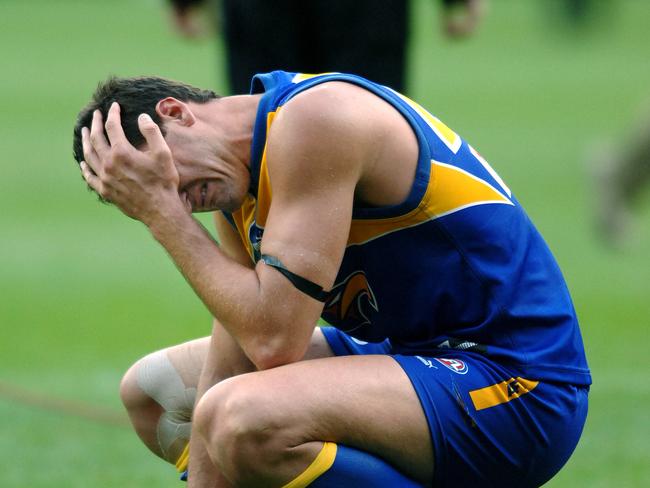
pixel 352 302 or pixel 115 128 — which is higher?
pixel 115 128

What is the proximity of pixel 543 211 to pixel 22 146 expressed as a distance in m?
6.70

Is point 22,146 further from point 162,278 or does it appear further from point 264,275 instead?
point 264,275

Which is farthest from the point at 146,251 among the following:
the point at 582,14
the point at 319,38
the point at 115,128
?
the point at 582,14

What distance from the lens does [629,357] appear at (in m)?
6.72

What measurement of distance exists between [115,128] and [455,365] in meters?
1.08

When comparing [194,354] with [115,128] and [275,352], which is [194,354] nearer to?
[275,352]

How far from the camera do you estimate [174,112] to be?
344cm

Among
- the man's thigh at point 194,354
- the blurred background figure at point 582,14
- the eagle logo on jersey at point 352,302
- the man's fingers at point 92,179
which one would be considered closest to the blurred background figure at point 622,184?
the man's thigh at point 194,354

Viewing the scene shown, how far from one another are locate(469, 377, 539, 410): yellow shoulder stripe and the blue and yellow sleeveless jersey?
0.03 m

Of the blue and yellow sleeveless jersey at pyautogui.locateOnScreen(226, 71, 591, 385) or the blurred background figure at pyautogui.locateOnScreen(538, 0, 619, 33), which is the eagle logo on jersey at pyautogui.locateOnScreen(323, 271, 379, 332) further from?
the blurred background figure at pyautogui.locateOnScreen(538, 0, 619, 33)

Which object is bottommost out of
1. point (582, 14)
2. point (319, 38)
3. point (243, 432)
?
point (582, 14)

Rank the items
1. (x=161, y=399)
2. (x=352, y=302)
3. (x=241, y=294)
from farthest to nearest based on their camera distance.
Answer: (x=161, y=399) < (x=352, y=302) < (x=241, y=294)

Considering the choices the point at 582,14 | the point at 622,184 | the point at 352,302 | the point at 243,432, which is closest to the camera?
the point at 243,432

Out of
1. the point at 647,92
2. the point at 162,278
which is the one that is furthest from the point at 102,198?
the point at 647,92
